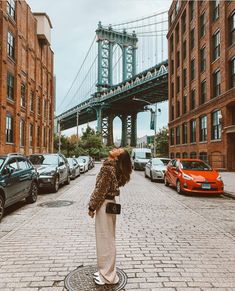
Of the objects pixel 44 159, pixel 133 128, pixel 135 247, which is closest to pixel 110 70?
pixel 133 128

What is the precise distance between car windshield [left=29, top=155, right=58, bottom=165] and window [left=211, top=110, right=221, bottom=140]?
16.1 metres

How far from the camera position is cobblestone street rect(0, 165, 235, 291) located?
145 inches

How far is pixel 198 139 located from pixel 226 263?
26.5 meters

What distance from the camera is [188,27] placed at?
34406mm

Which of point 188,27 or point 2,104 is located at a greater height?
point 188,27

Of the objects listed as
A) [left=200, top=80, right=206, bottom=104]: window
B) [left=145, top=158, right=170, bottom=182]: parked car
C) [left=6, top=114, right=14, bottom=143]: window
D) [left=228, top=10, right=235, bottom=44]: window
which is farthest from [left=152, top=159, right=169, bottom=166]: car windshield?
[left=200, top=80, right=206, bottom=104]: window

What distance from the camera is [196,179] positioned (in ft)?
37.5

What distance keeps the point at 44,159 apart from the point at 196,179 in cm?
719

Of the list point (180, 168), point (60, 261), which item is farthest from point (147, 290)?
point (180, 168)

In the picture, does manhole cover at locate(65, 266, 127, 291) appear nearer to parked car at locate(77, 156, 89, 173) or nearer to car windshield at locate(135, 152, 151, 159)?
parked car at locate(77, 156, 89, 173)

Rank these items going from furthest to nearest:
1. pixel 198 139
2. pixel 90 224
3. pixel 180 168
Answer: pixel 198 139, pixel 180 168, pixel 90 224

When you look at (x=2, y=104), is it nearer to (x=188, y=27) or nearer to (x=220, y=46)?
(x=220, y=46)

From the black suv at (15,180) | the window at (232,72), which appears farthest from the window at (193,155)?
the black suv at (15,180)

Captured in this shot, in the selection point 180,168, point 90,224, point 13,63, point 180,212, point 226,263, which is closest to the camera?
point 226,263
